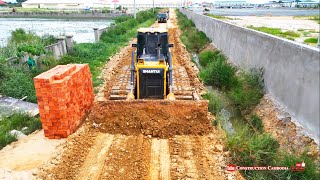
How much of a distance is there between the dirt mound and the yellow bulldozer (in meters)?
0.61

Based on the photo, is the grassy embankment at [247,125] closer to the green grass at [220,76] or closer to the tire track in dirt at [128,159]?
the green grass at [220,76]

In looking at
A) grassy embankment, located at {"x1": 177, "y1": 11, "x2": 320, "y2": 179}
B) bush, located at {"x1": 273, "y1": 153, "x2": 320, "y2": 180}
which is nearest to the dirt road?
grassy embankment, located at {"x1": 177, "y1": 11, "x2": 320, "y2": 179}

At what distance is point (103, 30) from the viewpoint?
2744 cm

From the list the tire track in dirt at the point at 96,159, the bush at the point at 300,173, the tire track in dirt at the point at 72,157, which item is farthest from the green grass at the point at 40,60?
the bush at the point at 300,173

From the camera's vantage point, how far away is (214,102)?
10.5 metres

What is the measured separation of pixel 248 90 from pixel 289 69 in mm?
2512

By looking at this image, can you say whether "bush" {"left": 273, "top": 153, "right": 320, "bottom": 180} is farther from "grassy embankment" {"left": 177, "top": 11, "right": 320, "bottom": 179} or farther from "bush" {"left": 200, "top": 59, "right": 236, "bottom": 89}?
"bush" {"left": 200, "top": 59, "right": 236, "bottom": 89}

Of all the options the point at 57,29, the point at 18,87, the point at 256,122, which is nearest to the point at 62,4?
the point at 57,29

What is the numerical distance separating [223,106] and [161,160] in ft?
15.6

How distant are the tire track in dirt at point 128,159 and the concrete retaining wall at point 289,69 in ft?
12.7

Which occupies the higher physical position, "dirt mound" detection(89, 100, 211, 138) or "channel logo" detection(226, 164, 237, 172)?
"dirt mound" detection(89, 100, 211, 138)

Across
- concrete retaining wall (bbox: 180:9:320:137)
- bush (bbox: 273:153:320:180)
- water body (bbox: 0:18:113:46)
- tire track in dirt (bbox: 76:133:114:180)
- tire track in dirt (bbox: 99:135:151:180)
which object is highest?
concrete retaining wall (bbox: 180:9:320:137)

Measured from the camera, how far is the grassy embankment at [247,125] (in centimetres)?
633

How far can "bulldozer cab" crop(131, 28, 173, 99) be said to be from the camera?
29.5ft
